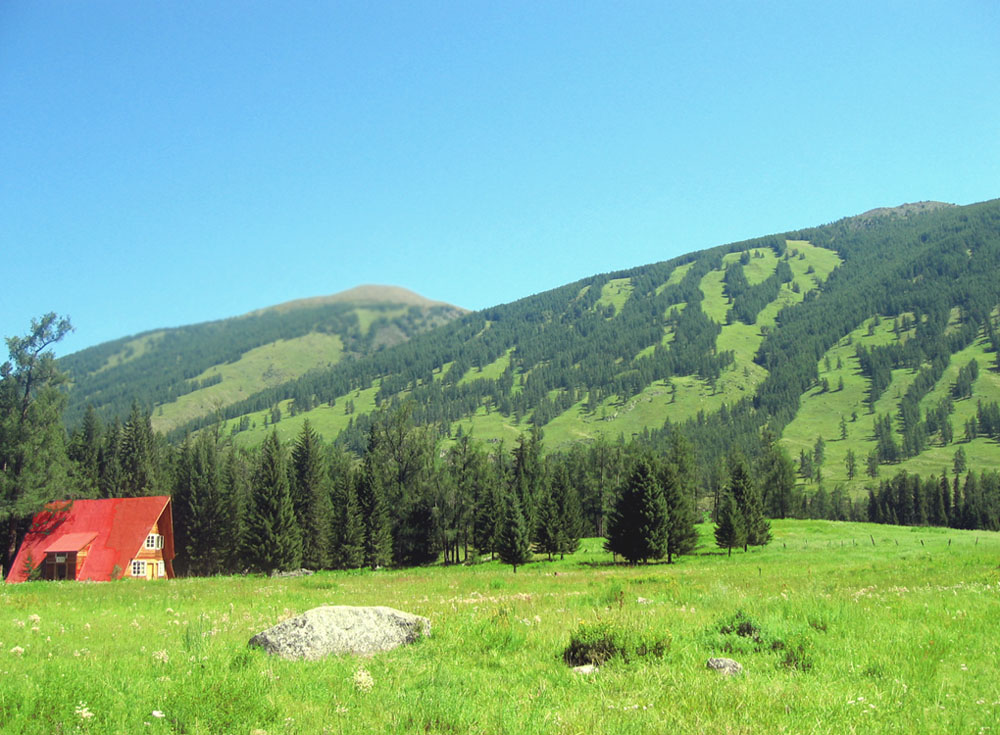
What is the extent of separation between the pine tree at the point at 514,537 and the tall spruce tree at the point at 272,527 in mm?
19391

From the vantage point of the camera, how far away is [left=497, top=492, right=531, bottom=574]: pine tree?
2276 inches

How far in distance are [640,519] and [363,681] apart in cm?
4768

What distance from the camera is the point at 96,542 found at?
5281 cm

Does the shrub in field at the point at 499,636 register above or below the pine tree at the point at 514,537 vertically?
above

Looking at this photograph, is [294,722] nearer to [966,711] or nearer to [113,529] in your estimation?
[966,711]

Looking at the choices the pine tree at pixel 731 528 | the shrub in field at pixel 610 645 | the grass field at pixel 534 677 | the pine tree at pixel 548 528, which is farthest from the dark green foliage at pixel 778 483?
the shrub in field at pixel 610 645

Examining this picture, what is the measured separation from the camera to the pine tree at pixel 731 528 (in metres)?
61.3

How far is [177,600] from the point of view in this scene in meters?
22.8

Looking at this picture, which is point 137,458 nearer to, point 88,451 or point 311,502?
point 88,451

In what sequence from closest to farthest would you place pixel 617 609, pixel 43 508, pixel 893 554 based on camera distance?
1. pixel 617 609
2. pixel 893 554
3. pixel 43 508

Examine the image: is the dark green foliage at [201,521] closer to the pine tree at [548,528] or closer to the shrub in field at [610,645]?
the pine tree at [548,528]

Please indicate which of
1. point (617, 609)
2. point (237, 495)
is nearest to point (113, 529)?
point (237, 495)

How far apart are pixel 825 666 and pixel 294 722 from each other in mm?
7725

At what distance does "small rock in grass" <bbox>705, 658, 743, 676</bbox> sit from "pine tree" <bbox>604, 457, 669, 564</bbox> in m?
44.9
